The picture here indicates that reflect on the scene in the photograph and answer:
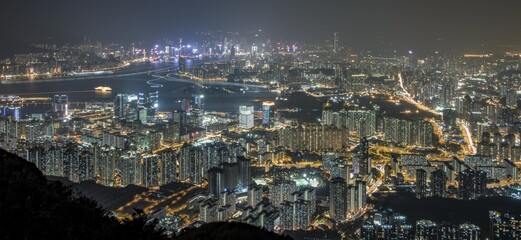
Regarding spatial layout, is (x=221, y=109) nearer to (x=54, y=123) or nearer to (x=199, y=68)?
(x=54, y=123)

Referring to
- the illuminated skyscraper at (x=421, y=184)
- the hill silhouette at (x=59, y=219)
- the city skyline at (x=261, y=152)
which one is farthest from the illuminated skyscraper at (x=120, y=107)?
the hill silhouette at (x=59, y=219)

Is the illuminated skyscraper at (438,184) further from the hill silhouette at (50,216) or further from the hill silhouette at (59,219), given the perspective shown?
the hill silhouette at (50,216)

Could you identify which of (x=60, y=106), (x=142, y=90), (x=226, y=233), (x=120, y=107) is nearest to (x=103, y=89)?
(x=142, y=90)

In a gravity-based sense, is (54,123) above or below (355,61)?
below

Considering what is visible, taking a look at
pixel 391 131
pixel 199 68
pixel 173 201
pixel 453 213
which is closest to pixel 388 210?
pixel 453 213

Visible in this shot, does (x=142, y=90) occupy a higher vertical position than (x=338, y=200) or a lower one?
higher

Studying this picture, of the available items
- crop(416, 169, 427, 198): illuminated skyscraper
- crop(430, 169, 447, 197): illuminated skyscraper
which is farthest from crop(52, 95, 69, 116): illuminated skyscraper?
crop(430, 169, 447, 197): illuminated skyscraper

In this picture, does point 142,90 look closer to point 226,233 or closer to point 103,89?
point 103,89

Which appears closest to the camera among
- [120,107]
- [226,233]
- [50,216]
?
[50,216]
